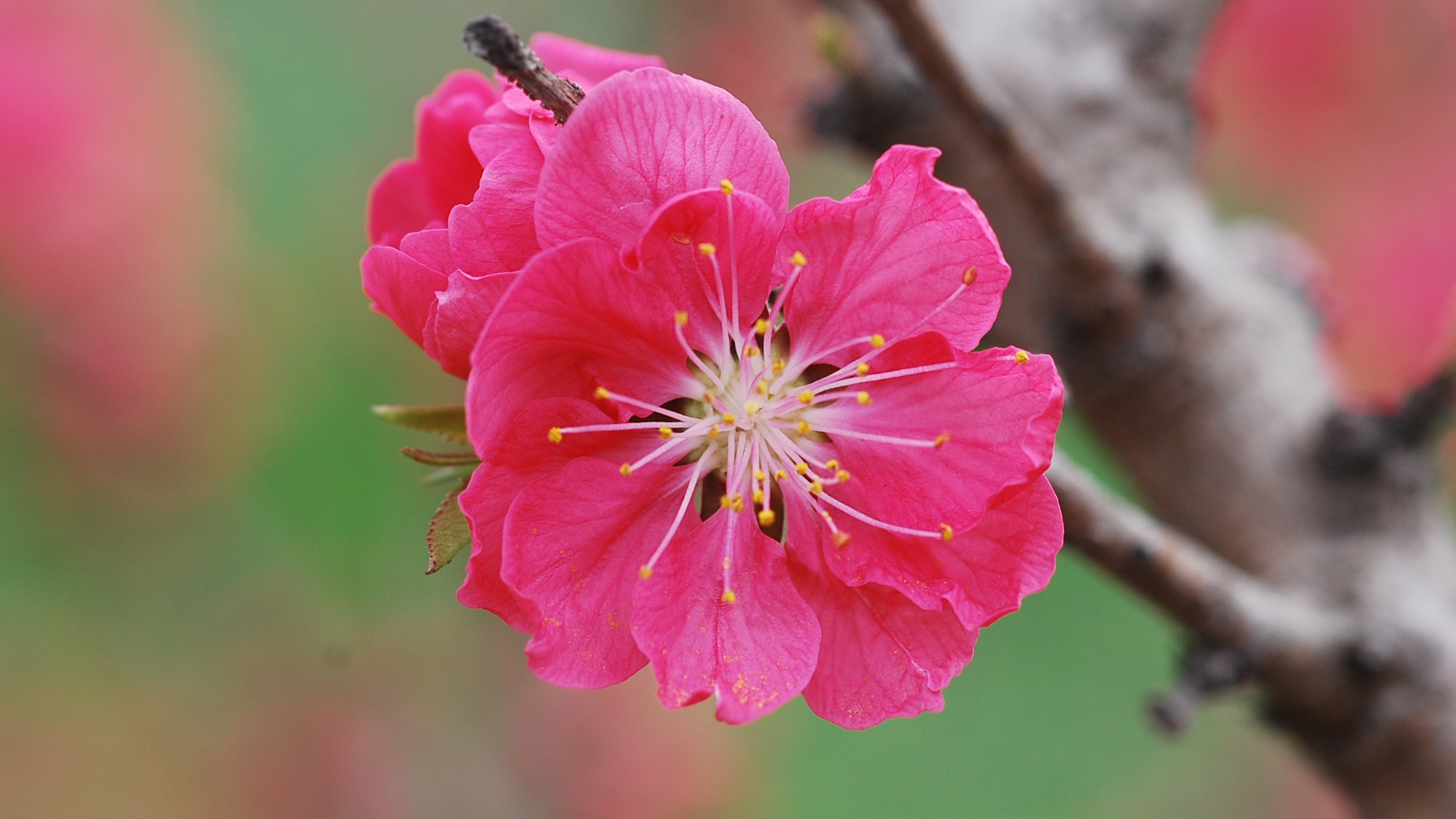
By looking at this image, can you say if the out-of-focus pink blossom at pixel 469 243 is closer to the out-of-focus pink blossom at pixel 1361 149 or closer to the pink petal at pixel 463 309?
the pink petal at pixel 463 309

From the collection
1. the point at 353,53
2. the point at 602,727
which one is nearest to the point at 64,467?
the point at 602,727

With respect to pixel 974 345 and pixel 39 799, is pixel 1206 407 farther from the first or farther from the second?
pixel 39 799

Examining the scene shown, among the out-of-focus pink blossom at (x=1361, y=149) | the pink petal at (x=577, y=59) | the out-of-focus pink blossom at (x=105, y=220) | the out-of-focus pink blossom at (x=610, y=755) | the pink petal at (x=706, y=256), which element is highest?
the out-of-focus pink blossom at (x=1361, y=149)

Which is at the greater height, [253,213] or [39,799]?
[253,213]

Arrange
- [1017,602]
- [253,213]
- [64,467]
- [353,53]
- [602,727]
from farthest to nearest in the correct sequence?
1. [353,53]
2. [253,213]
3. [602,727]
4. [64,467]
5. [1017,602]

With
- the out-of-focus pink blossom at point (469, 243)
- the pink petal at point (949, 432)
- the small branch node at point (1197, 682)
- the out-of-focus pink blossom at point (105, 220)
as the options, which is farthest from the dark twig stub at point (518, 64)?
the out-of-focus pink blossom at point (105, 220)
